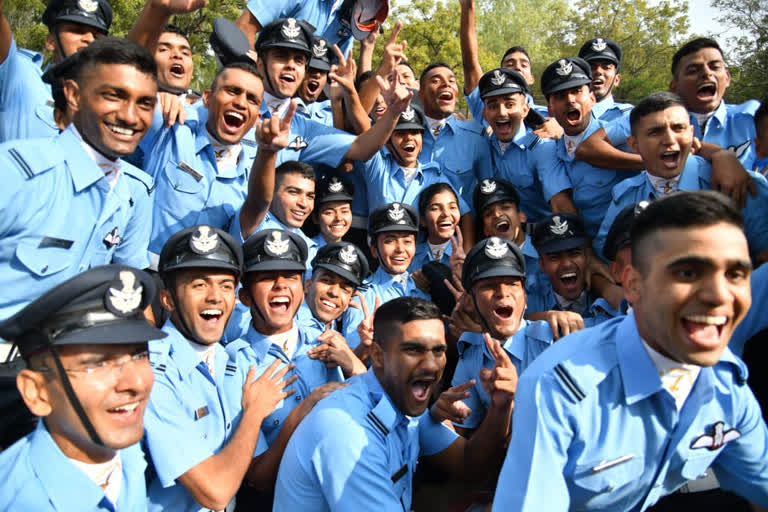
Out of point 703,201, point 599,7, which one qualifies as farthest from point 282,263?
point 599,7

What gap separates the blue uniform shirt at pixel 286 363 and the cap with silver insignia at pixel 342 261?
0.77 metres

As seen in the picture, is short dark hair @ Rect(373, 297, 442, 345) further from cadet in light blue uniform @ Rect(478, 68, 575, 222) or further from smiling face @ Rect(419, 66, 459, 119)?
smiling face @ Rect(419, 66, 459, 119)

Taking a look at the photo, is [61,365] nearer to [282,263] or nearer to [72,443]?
[72,443]

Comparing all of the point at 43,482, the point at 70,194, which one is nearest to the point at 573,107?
the point at 70,194

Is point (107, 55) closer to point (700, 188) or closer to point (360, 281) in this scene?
point (360, 281)

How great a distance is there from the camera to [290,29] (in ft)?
19.9

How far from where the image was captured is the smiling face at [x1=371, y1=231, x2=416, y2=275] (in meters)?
6.08

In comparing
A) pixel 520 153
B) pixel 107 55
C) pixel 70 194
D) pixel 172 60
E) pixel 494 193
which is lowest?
pixel 70 194

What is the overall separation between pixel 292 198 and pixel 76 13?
220cm

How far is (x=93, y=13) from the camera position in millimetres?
5172

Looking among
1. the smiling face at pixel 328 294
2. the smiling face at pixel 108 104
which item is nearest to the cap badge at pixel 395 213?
the smiling face at pixel 328 294

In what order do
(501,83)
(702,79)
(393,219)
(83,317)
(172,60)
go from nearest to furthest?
(83,317) < (702,79) < (393,219) < (172,60) < (501,83)

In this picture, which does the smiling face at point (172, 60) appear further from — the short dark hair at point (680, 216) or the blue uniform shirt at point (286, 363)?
the short dark hair at point (680, 216)

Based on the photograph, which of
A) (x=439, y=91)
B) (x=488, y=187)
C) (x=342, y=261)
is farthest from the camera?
(x=439, y=91)
